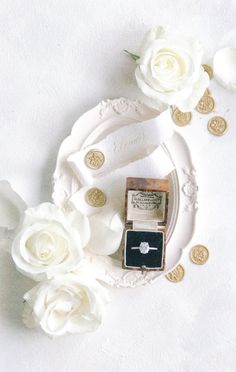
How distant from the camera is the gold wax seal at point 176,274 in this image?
1015 millimetres

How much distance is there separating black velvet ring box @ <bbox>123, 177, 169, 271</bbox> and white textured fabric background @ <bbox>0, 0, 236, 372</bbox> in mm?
76

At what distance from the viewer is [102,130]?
3.27ft

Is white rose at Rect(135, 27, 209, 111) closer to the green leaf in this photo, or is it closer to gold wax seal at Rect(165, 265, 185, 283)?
the green leaf

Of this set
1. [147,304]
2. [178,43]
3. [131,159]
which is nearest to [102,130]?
[131,159]

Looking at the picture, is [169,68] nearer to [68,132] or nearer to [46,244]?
[68,132]

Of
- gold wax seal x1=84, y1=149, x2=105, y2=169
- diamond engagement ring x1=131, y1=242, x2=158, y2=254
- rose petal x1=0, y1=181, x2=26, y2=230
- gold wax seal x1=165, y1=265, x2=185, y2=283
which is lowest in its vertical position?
gold wax seal x1=165, y1=265, x2=185, y2=283

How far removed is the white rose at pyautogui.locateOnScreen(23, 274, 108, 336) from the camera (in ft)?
3.09

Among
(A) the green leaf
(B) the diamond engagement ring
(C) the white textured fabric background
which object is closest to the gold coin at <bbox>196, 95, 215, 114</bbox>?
(C) the white textured fabric background

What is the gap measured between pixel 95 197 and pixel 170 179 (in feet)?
0.41

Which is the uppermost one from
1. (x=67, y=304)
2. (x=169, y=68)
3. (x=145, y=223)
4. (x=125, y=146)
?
(x=169, y=68)

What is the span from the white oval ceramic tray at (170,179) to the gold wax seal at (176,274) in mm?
23

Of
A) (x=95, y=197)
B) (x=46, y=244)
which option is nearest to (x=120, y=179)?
(x=95, y=197)

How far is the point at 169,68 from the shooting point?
3.12ft

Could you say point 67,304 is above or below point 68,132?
below
